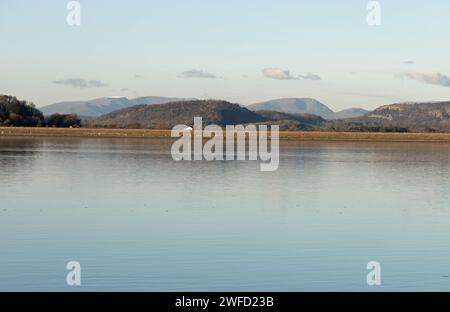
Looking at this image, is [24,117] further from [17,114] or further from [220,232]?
[220,232]

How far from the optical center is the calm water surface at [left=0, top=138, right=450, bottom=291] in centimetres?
1492

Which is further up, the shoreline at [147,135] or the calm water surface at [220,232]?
the shoreline at [147,135]

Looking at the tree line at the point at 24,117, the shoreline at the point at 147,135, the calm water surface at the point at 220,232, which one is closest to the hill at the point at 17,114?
the tree line at the point at 24,117

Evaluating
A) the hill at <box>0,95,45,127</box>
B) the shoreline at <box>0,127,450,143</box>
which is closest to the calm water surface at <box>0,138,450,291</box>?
the shoreline at <box>0,127,450,143</box>

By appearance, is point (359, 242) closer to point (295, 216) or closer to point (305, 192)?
point (295, 216)

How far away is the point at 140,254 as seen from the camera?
16922 mm

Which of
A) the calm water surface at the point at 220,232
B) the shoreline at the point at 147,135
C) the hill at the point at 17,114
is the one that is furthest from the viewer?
the hill at the point at 17,114

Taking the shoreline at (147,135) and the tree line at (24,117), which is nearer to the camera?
the shoreline at (147,135)

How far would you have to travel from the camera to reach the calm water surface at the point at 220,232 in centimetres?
1492

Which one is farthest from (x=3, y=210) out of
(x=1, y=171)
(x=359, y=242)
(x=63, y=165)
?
(x=63, y=165)

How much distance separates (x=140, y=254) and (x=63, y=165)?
89.5ft

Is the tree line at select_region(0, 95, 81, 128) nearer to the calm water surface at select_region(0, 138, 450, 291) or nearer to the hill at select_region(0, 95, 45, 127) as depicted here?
the hill at select_region(0, 95, 45, 127)

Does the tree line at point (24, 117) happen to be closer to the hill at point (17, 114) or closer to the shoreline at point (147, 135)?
the hill at point (17, 114)

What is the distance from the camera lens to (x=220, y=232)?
20.0 meters
